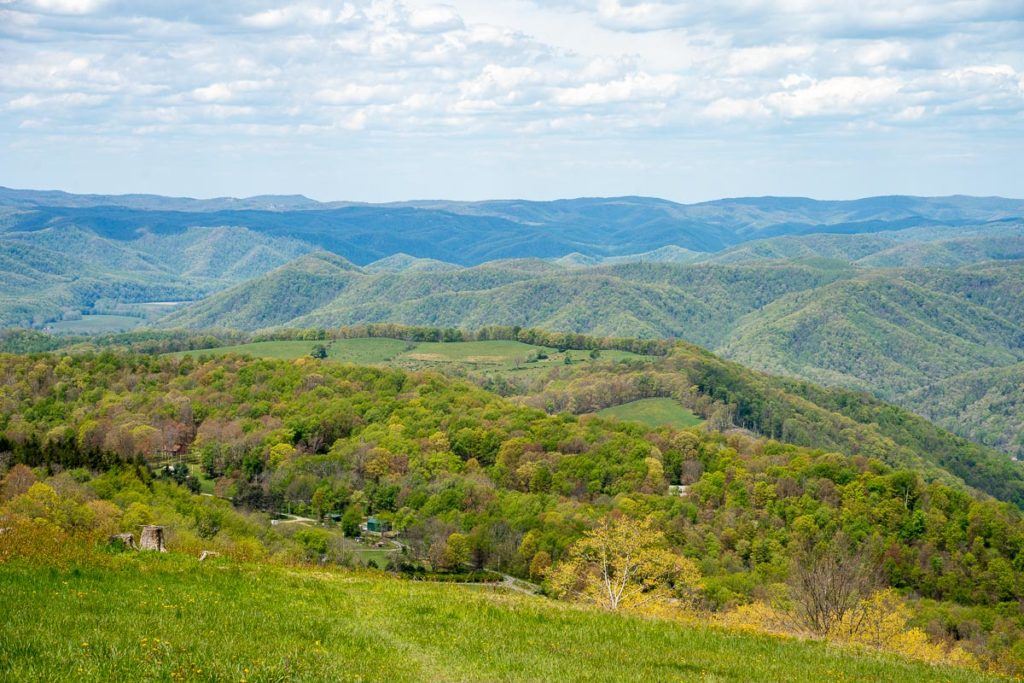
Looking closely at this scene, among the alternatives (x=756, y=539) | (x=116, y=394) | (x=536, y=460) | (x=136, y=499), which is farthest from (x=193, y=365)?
(x=756, y=539)

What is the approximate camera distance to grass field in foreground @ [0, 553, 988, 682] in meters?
17.6

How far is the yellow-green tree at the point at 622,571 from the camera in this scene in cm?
4650

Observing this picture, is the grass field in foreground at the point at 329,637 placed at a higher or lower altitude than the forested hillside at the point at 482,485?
higher

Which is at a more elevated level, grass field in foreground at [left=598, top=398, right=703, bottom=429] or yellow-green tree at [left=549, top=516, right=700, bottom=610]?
yellow-green tree at [left=549, top=516, right=700, bottom=610]

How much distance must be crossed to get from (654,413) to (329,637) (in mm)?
151695

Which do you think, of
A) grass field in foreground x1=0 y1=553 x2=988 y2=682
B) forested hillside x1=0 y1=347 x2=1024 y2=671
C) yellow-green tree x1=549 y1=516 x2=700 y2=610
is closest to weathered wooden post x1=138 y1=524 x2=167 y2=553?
grass field in foreground x1=0 y1=553 x2=988 y2=682

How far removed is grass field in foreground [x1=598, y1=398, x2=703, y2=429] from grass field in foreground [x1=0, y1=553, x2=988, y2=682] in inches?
5336

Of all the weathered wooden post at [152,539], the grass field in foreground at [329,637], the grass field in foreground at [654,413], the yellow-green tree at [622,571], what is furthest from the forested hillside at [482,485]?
the grass field in foreground at [654,413]

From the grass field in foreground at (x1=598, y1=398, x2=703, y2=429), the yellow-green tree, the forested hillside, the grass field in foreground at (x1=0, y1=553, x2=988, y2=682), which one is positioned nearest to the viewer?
the grass field in foreground at (x1=0, y1=553, x2=988, y2=682)

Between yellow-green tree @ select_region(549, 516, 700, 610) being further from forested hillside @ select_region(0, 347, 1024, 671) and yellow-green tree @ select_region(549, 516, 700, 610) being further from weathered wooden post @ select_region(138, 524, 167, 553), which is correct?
weathered wooden post @ select_region(138, 524, 167, 553)

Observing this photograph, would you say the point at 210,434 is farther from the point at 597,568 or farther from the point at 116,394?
the point at 597,568

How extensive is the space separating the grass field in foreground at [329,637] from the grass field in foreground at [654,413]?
5336 inches

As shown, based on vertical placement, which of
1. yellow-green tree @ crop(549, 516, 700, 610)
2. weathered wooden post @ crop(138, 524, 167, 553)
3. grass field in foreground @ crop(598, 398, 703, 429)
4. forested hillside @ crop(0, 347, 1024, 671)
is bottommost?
grass field in foreground @ crop(598, 398, 703, 429)

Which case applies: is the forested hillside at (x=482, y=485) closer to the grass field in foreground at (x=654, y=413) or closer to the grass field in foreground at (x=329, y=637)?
the grass field in foreground at (x=329, y=637)
